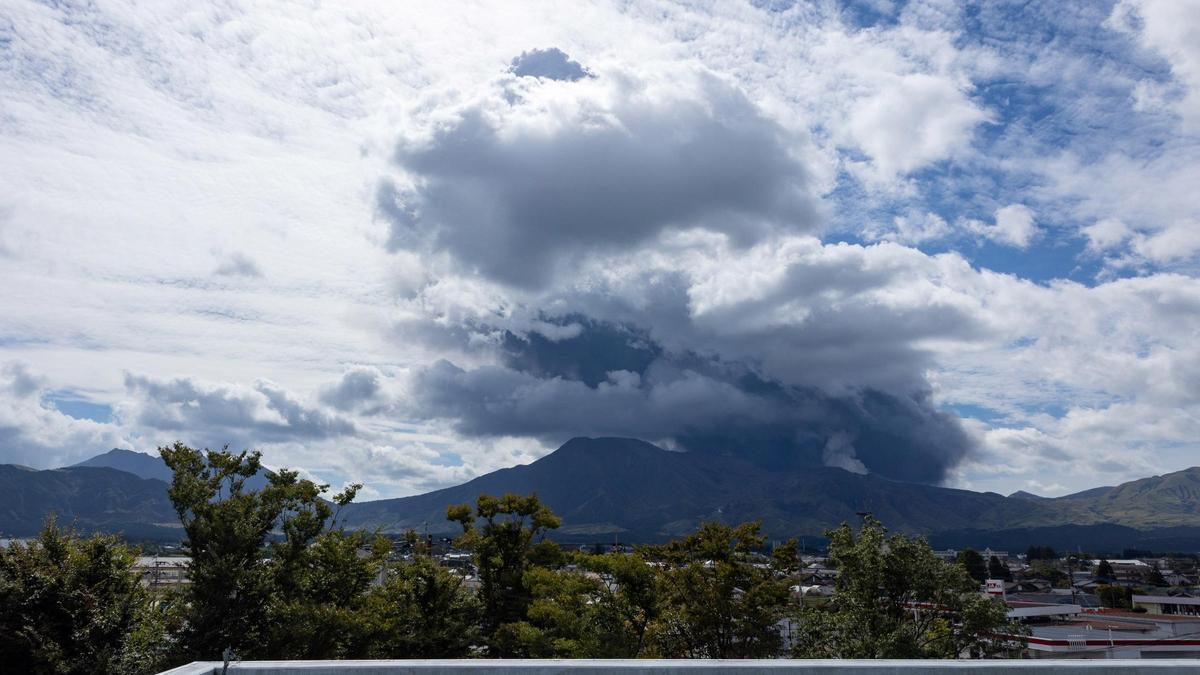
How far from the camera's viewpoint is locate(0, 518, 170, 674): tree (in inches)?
700

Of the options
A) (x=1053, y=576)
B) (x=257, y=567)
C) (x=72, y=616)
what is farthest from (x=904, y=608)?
(x=1053, y=576)

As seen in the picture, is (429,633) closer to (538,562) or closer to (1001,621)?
(538,562)

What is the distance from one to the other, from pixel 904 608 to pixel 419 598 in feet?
52.9

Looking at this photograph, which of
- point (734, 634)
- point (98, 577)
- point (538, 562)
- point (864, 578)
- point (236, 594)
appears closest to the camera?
point (98, 577)

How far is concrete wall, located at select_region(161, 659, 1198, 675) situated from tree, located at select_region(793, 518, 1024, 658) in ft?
51.6

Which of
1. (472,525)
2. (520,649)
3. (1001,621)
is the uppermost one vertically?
(472,525)

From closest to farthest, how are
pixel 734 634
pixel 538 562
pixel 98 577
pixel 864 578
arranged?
pixel 98 577 < pixel 864 578 < pixel 734 634 < pixel 538 562

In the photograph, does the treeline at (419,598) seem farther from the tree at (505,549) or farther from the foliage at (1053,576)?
the foliage at (1053,576)

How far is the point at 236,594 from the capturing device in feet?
74.0

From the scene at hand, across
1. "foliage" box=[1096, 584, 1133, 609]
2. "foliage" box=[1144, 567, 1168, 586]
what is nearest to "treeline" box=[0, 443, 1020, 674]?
"foliage" box=[1096, 584, 1133, 609]

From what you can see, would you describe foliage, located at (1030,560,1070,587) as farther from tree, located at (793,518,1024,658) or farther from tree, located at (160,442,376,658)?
tree, located at (160,442,376,658)

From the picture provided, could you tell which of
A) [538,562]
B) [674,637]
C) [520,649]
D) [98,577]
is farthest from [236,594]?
[674,637]

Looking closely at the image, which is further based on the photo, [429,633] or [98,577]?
[429,633]

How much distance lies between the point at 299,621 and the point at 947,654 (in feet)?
60.8
